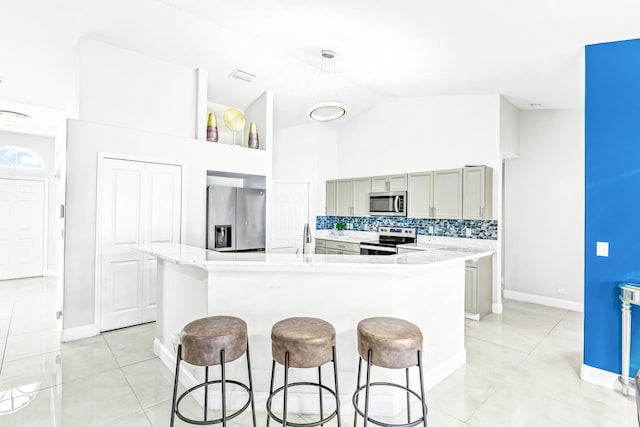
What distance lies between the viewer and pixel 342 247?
5.92 meters

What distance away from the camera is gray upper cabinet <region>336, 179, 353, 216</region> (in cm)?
621

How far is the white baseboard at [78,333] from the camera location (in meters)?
3.50

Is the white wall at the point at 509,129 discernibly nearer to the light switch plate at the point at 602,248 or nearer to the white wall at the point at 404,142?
the white wall at the point at 404,142

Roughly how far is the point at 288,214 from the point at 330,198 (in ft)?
2.95

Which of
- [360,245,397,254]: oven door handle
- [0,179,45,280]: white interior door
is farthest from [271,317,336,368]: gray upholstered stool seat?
[0,179,45,280]: white interior door

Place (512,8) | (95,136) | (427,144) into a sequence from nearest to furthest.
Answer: (512,8) < (95,136) < (427,144)

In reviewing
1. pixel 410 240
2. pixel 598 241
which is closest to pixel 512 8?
pixel 598 241

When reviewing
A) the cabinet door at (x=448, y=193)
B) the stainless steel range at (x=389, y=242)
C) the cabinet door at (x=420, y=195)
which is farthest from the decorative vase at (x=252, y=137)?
the cabinet door at (x=448, y=193)

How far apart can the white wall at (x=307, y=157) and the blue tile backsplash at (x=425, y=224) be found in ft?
1.39

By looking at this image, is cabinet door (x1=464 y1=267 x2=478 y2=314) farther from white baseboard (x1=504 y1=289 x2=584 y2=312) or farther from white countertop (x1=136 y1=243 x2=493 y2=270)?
white countertop (x1=136 y1=243 x2=493 y2=270)

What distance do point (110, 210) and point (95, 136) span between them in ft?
2.76

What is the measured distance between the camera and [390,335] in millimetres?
1841

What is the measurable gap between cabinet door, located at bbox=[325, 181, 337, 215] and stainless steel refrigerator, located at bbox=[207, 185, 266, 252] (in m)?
1.80

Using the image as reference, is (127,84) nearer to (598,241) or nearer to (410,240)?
(410,240)
